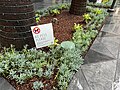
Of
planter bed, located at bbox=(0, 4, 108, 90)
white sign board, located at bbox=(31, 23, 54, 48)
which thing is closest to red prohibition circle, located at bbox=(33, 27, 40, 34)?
white sign board, located at bbox=(31, 23, 54, 48)

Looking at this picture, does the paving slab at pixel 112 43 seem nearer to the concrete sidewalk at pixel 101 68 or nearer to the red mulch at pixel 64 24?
the concrete sidewalk at pixel 101 68

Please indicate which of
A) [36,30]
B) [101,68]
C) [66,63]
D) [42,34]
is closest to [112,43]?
[101,68]

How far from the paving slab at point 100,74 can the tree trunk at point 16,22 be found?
1.13m

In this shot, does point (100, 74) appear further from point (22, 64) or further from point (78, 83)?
point (22, 64)

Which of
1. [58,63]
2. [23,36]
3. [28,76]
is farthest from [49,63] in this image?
[23,36]

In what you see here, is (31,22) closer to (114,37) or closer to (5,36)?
(5,36)

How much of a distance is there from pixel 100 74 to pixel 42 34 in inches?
44.6

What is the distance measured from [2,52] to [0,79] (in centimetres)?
57

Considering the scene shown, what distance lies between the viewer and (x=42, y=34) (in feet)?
7.67

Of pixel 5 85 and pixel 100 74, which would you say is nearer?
pixel 5 85

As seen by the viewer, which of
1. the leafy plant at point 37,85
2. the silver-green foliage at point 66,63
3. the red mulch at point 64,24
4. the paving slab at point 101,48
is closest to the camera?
the leafy plant at point 37,85

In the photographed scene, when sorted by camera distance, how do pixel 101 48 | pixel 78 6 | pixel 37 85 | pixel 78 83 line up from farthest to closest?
pixel 78 6, pixel 101 48, pixel 78 83, pixel 37 85

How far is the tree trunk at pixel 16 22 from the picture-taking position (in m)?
2.17

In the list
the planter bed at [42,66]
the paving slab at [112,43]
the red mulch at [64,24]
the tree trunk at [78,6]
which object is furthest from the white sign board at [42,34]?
the tree trunk at [78,6]
